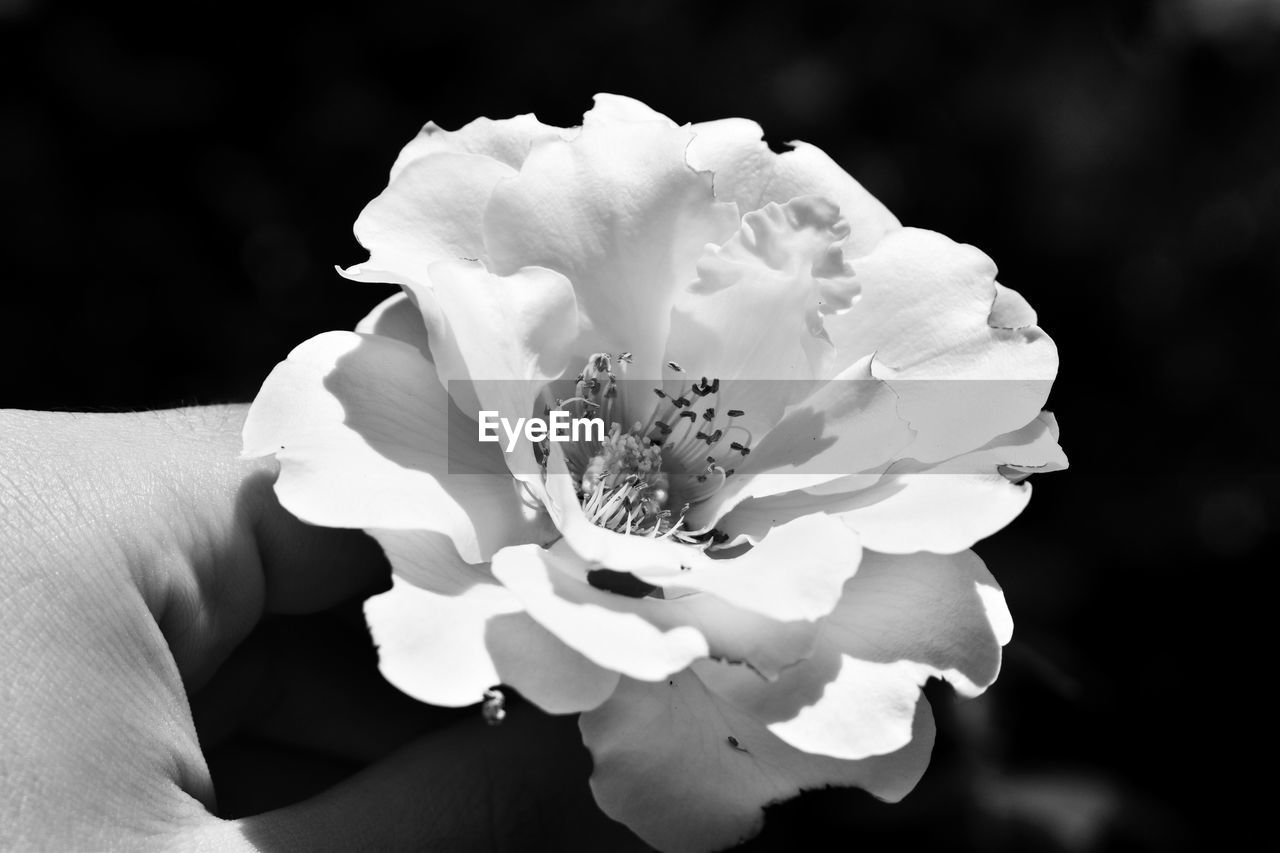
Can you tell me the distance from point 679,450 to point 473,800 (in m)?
0.44

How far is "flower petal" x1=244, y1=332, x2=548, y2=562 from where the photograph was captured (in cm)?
101

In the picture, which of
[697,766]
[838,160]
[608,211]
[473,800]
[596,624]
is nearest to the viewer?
[596,624]

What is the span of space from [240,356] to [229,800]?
937 mm

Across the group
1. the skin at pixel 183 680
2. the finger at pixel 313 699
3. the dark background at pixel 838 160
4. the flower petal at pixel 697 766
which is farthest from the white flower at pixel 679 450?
the dark background at pixel 838 160

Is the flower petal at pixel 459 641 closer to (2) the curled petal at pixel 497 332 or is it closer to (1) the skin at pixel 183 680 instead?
(2) the curled petal at pixel 497 332

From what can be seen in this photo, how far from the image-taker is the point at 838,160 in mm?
2252

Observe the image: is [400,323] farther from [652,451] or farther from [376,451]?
[652,451]

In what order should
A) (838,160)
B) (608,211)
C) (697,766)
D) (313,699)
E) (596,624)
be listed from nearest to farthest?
1. (596,624)
2. (697,766)
3. (608,211)
4. (313,699)
5. (838,160)

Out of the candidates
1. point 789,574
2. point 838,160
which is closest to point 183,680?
point 789,574

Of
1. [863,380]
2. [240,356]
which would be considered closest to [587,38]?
[240,356]

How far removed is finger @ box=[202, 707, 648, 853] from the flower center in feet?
0.87

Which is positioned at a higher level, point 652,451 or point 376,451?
point 376,451

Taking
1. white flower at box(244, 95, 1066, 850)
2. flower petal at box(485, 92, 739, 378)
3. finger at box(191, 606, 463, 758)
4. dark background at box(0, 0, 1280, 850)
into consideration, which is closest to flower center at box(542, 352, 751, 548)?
white flower at box(244, 95, 1066, 850)

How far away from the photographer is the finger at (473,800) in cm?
119
